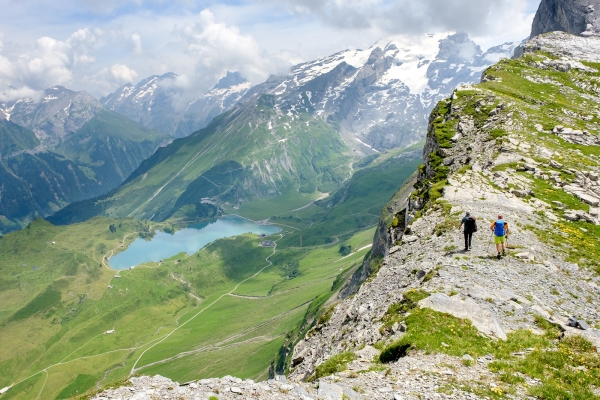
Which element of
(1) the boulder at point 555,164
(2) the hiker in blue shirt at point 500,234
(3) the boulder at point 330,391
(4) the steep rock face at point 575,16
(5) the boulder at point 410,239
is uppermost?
(4) the steep rock face at point 575,16

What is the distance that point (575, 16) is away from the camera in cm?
16500

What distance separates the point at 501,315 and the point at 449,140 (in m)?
41.3

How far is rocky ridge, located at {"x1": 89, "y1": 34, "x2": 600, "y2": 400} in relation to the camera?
16281 mm

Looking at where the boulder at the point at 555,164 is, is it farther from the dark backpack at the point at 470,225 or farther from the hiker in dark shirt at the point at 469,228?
the dark backpack at the point at 470,225

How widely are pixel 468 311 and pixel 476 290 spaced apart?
2.51 meters

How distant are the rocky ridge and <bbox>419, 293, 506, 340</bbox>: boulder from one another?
61 millimetres

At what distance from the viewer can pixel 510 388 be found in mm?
15250

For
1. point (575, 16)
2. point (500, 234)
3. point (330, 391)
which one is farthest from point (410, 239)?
point (575, 16)

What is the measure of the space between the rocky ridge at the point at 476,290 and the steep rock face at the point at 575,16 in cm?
13469

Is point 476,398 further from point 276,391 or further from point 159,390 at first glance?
point 159,390

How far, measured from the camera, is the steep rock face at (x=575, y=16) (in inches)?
6024

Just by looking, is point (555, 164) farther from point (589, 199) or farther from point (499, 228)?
point (499, 228)

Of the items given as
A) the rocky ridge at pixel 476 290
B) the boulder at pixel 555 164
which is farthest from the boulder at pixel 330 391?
the boulder at pixel 555 164

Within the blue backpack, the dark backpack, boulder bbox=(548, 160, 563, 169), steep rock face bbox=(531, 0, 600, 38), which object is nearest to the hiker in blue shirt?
the blue backpack
